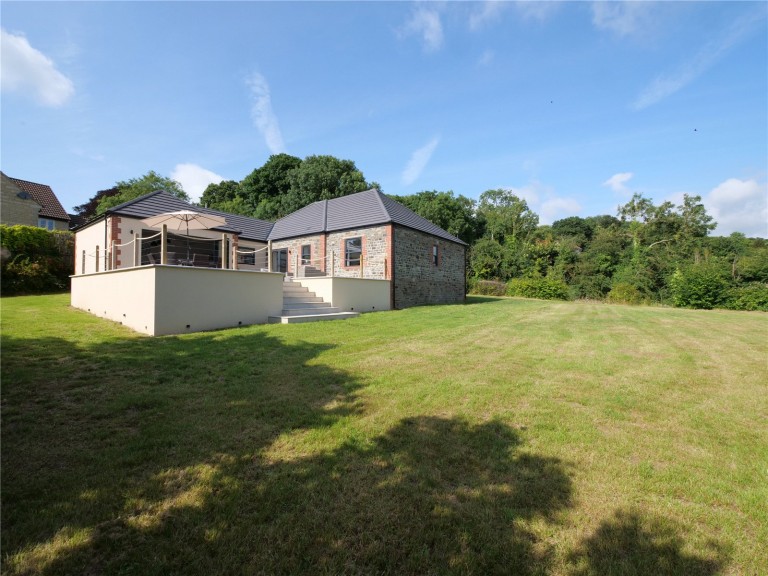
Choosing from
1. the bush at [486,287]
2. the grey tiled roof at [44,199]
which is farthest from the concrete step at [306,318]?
the grey tiled roof at [44,199]

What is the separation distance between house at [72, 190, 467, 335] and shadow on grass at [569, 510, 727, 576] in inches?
350

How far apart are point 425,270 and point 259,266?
9606mm

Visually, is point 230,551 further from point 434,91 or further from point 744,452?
point 434,91

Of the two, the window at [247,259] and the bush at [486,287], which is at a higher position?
the window at [247,259]

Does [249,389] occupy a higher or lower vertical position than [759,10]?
lower

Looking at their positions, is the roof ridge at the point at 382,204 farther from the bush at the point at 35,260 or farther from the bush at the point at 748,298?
the bush at the point at 748,298

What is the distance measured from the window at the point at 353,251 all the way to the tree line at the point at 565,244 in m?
17.2

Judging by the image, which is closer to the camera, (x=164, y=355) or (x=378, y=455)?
(x=378, y=455)

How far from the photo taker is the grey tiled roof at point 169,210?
15.6 meters

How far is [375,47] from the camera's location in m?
10.9

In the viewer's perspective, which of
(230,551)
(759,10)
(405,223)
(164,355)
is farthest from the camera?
(405,223)

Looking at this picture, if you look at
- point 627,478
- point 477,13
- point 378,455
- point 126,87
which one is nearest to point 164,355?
point 378,455

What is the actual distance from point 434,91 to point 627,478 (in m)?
13.9

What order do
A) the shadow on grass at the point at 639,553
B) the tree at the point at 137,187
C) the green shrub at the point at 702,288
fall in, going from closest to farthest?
the shadow on grass at the point at 639,553, the green shrub at the point at 702,288, the tree at the point at 137,187
